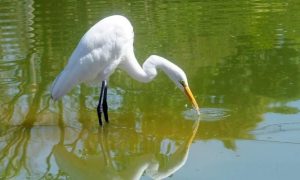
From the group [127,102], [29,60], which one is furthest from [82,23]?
[127,102]

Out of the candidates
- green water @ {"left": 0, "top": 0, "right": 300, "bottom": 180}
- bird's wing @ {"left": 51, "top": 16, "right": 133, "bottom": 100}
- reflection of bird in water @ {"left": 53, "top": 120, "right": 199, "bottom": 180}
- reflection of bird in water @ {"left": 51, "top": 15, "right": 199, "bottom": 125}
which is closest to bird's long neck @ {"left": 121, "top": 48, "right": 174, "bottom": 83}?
reflection of bird in water @ {"left": 51, "top": 15, "right": 199, "bottom": 125}

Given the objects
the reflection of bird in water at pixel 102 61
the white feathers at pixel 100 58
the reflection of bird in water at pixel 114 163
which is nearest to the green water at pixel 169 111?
the reflection of bird in water at pixel 114 163

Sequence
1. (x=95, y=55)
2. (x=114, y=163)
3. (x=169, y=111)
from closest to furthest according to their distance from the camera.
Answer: (x=114, y=163) → (x=95, y=55) → (x=169, y=111)

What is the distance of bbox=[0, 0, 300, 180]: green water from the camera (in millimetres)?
6664

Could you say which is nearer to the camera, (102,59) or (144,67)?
(102,59)

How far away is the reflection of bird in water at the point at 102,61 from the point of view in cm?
771

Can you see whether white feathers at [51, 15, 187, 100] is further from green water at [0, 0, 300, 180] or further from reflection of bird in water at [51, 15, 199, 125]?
green water at [0, 0, 300, 180]

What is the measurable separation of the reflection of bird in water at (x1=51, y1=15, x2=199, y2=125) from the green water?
0.51m

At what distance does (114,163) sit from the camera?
270 inches

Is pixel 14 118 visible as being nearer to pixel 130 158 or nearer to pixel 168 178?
pixel 130 158

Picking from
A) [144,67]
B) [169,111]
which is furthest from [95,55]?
[169,111]

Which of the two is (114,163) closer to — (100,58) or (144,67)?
(100,58)

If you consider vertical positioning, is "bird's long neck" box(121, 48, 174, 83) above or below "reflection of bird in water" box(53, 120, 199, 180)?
above

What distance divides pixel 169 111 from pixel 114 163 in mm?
1667
